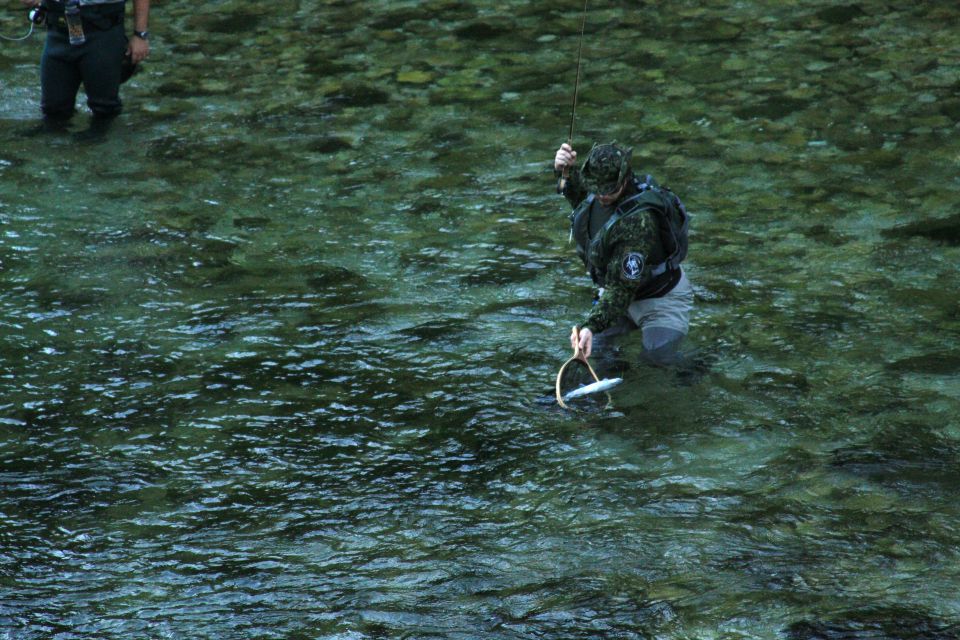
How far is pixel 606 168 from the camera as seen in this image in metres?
7.06

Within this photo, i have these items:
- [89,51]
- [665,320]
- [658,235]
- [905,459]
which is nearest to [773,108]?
[665,320]

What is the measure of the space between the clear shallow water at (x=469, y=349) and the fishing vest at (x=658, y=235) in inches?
25.2

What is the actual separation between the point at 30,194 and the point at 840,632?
7.98 metres

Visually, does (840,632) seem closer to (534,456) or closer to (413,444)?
(534,456)

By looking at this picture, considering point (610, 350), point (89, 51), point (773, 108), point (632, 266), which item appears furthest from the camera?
point (773, 108)

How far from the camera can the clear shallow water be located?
5820 millimetres

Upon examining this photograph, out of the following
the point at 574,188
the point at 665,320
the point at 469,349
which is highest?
the point at 574,188

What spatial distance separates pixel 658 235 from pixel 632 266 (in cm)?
31

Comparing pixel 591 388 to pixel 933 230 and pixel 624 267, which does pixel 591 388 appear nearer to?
pixel 624 267

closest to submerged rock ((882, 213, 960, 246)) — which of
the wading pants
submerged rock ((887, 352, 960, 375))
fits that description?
submerged rock ((887, 352, 960, 375))

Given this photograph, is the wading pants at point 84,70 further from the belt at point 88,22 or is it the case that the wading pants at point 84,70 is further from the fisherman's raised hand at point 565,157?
the fisherman's raised hand at point 565,157

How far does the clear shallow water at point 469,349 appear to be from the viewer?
229 inches

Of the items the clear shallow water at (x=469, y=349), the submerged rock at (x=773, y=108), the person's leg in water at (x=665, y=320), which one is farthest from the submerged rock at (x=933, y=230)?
the person's leg in water at (x=665, y=320)

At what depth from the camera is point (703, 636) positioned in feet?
17.4
